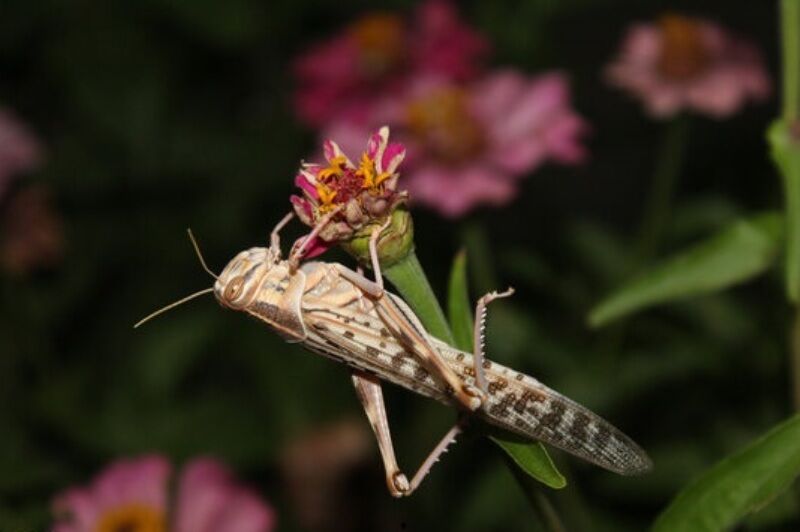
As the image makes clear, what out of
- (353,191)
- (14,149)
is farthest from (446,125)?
(353,191)

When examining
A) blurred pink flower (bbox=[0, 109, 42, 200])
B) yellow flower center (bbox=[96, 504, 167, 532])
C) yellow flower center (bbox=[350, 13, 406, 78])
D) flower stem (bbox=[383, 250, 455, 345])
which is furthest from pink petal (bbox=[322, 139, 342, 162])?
blurred pink flower (bbox=[0, 109, 42, 200])

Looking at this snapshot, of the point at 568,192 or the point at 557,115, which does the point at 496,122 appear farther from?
the point at 568,192

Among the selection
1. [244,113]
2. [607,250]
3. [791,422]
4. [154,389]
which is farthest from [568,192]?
[791,422]

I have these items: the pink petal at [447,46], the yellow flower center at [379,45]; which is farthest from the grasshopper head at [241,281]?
the yellow flower center at [379,45]

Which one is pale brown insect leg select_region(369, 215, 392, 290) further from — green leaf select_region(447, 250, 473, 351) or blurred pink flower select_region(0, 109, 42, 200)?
blurred pink flower select_region(0, 109, 42, 200)

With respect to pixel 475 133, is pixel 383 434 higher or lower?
higher

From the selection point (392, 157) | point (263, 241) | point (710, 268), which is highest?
point (392, 157)

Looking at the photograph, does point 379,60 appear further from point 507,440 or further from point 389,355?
point 507,440
